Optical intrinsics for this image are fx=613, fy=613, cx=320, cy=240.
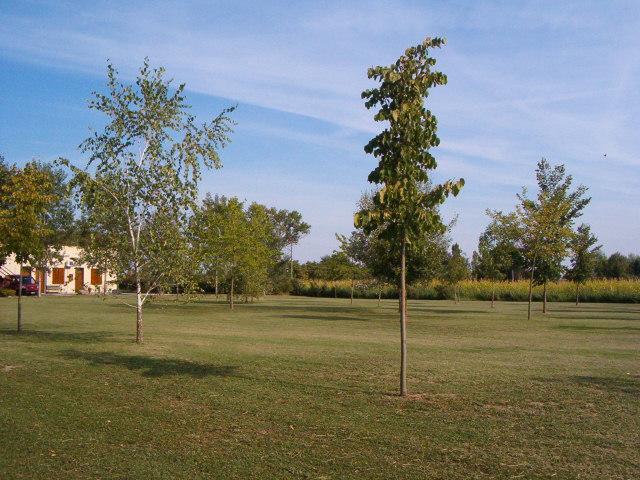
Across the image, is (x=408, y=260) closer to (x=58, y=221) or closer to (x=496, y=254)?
(x=496, y=254)

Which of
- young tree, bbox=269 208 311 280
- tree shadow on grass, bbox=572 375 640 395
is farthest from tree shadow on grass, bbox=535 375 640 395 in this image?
young tree, bbox=269 208 311 280

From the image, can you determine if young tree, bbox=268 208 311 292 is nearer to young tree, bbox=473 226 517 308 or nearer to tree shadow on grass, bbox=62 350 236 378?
young tree, bbox=473 226 517 308

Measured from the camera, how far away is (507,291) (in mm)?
57750

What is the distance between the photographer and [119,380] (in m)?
10.1

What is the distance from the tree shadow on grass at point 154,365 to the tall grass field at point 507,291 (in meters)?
36.0

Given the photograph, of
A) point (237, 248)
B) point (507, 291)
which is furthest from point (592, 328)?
point (507, 291)

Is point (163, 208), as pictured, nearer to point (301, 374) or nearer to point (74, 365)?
point (74, 365)

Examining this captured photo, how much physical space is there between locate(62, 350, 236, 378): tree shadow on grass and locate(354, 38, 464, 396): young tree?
3849 millimetres

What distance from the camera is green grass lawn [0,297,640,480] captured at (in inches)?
231

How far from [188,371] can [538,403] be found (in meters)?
5.90

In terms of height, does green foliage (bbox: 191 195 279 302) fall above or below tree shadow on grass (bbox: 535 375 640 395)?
above

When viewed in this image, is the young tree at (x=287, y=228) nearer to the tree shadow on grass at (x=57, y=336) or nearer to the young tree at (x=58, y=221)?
the young tree at (x=58, y=221)

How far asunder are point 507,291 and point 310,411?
5292 cm

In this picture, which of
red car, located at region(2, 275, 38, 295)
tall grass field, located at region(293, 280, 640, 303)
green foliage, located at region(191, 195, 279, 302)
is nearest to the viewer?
green foliage, located at region(191, 195, 279, 302)
